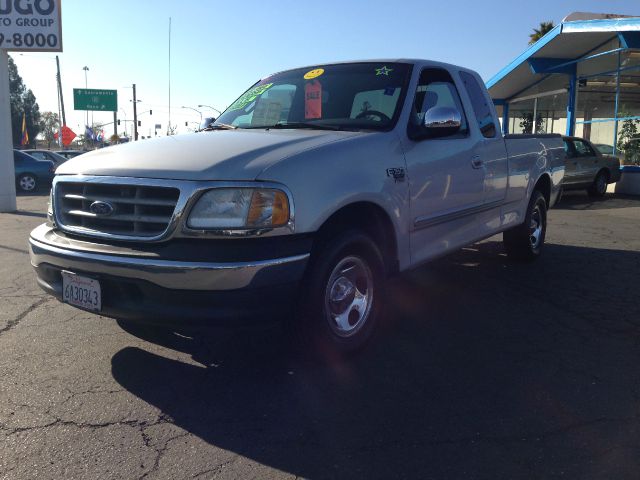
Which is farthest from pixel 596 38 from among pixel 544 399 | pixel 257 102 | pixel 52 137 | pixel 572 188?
pixel 52 137

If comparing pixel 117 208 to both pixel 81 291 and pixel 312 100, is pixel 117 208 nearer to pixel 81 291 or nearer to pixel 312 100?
pixel 81 291

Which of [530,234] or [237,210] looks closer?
[237,210]

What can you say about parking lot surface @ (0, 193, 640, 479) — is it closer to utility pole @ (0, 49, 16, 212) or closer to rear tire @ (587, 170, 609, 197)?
utility pole @ (0, 49, 16, 212)

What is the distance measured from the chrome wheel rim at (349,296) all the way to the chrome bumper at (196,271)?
45 cm

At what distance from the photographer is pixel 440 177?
14.2 ft

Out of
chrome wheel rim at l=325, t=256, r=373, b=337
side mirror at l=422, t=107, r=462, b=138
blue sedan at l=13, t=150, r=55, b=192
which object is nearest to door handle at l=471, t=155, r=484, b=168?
side mirror at l=422, t=107, r=462, b=138

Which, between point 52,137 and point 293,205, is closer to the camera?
point 293,205

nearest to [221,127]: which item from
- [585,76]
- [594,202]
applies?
[594,202]

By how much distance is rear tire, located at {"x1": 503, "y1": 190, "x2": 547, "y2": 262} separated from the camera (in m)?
6.49

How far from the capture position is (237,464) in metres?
2.54

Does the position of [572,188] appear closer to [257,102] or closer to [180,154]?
[257,102]

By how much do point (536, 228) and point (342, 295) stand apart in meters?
4.17

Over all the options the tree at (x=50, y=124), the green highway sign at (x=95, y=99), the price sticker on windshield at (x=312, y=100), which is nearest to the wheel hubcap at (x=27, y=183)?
the price sticker on windshield at (x=312, y=100)

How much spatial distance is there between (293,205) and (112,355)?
176cm
